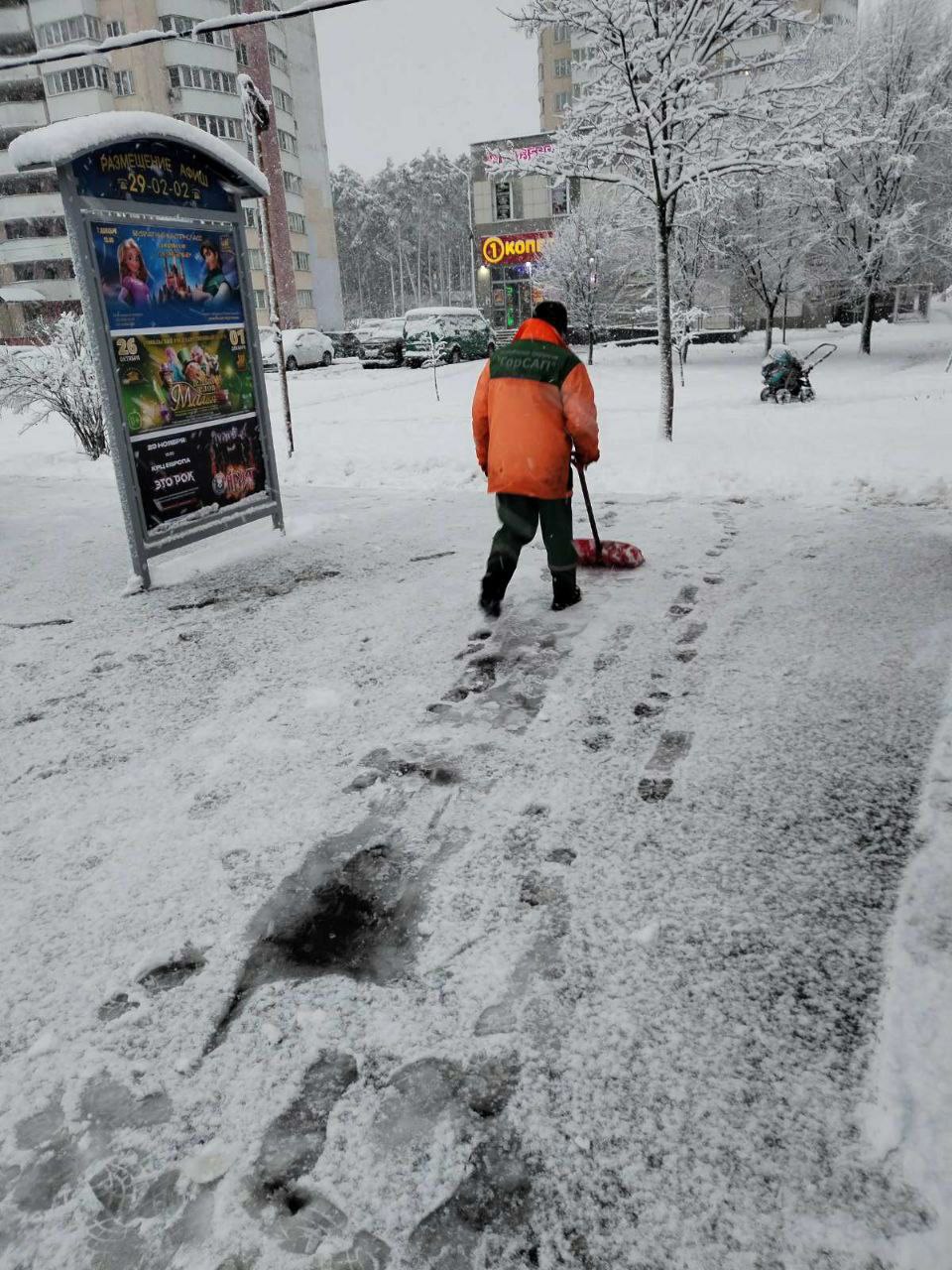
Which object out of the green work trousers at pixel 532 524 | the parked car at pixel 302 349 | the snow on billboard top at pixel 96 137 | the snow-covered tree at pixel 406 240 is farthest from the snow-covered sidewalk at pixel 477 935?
the snow-covered tree at pixel 406 240

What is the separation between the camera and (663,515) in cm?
656

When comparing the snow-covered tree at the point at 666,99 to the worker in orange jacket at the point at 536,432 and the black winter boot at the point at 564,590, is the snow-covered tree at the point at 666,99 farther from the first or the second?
the black winter boot at the point at 564,590

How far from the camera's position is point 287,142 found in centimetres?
5059

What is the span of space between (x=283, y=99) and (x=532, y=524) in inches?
2326

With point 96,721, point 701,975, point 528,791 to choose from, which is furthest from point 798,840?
point 96,721

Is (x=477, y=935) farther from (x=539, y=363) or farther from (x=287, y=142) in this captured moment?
(x=287, y=142)

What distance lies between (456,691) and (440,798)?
898mm

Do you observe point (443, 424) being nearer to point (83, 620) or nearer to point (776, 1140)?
point (83, 620)

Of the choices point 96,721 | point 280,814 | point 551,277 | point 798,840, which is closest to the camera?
point 798,840

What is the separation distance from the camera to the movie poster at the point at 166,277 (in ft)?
15.9

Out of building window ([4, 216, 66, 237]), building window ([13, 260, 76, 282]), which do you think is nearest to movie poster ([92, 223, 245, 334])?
building window ([13, 260, 76, 282])

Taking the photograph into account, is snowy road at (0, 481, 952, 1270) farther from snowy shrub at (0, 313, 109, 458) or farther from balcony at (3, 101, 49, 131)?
balcony at (3, 101, 49, 131)

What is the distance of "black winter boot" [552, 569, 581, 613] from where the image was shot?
15.0ft

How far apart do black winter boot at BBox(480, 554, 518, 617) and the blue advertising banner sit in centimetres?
314
